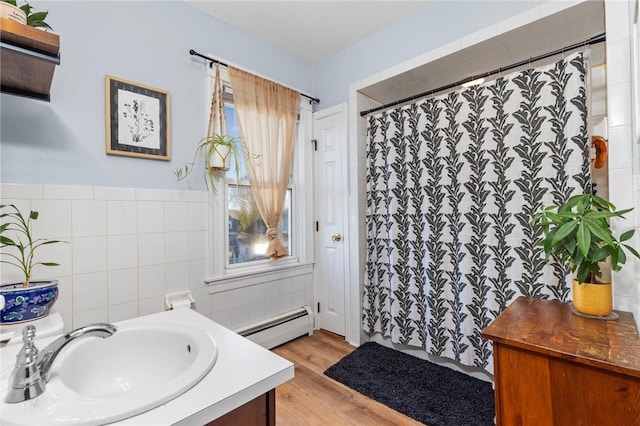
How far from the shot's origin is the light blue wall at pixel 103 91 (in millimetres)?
1451

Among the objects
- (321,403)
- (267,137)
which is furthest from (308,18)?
(321,403)

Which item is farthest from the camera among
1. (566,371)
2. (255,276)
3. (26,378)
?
(255,276)

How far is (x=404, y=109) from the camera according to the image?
2152 millimetres

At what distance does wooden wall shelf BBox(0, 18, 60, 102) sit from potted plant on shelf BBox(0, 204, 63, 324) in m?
0.55

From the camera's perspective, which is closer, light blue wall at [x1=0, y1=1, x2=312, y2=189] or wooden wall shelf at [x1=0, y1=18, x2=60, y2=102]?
wooden wall shelf at [x1=0, y1=18, x2=60, y2=102]

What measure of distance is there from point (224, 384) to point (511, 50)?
2427 mm

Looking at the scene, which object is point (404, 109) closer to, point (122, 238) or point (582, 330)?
point (582, 330)

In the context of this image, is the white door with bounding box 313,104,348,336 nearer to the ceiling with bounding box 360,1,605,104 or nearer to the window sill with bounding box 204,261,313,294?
the window sill with bounding box 204,261,313,294

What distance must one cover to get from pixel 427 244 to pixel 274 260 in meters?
1.25

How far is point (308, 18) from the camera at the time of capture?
2.18 metres

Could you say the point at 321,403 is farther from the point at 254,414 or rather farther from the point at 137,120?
the point at 137,120

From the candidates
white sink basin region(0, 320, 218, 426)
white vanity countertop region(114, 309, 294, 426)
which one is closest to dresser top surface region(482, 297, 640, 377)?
white vanity countertop region(114, 309, 294, 426)

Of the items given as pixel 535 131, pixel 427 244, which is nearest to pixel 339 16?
pixel 535 131

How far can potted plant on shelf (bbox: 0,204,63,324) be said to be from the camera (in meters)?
1.13
